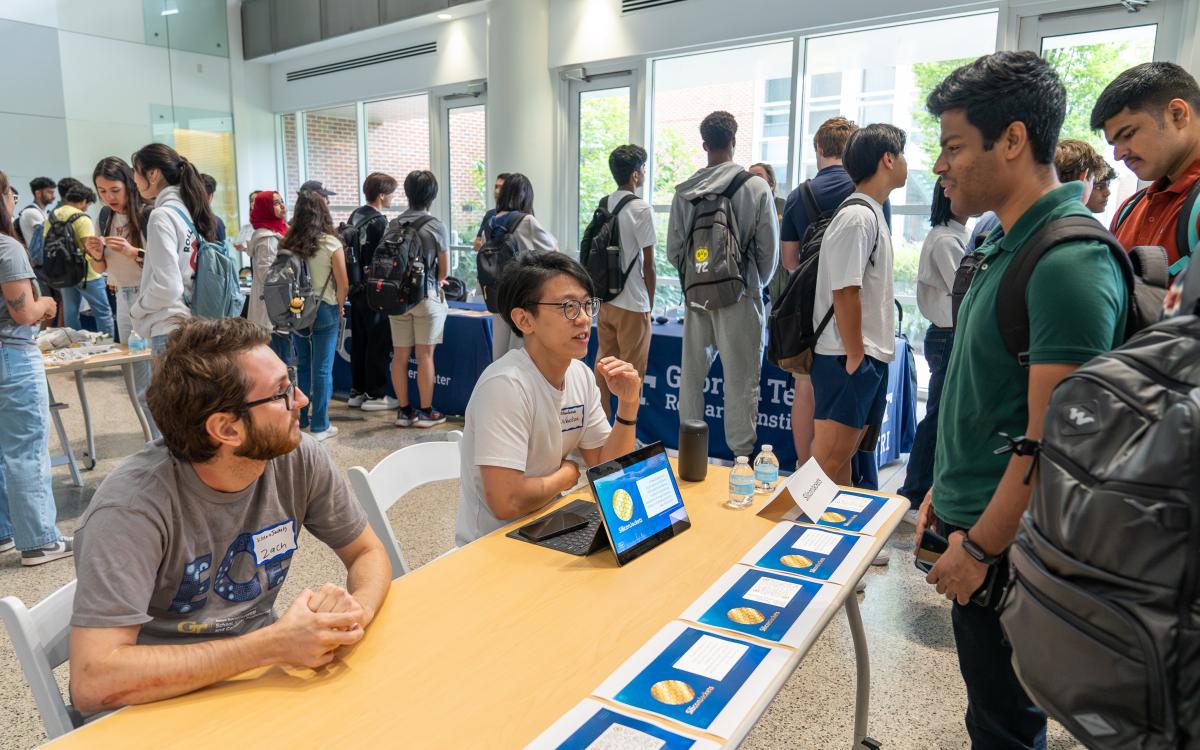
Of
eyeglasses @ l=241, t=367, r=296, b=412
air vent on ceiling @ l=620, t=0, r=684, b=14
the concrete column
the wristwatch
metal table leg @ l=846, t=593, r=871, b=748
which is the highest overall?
air vent on ceiling @ l=620, t=0, r=684, b=14

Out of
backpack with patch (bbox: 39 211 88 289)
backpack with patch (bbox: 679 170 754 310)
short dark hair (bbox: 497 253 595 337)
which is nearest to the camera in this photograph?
short dark hair (bbox: 497 253 595 337)

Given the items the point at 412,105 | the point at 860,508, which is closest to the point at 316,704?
the point at 860,508

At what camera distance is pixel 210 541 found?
4.14ft

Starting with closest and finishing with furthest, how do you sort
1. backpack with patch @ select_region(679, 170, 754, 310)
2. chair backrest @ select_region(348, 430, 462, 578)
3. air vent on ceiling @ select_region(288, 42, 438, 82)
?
chair backrest @ select_region(348, 430, 462, 578), backpack with patch @ select_region(679, 170, 754, 310), air vent on ceiling @ select_region(288, 42, 438, 82)

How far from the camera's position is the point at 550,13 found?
23.4 ft

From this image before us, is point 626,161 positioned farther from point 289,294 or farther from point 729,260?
point 289,294

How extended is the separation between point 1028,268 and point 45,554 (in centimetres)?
360

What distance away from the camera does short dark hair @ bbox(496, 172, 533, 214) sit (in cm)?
471

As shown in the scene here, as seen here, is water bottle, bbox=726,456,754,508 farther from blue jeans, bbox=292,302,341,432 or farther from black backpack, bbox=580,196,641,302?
blue jeans, bbox=292,302,341,432

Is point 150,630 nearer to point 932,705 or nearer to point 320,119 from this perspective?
point 932,705

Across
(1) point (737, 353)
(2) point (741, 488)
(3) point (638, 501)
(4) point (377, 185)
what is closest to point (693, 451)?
(2) point (741, 488)

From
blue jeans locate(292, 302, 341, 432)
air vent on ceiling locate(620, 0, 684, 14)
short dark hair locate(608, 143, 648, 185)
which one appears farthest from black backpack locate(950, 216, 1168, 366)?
air vent on ceiling locate(620, 0, 684, 14)

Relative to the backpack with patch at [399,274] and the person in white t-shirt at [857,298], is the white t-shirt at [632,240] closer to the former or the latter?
the backpack with patch at [399,274]

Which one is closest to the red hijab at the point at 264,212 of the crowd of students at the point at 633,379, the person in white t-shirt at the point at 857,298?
the crowd of students at the point at 633,379
